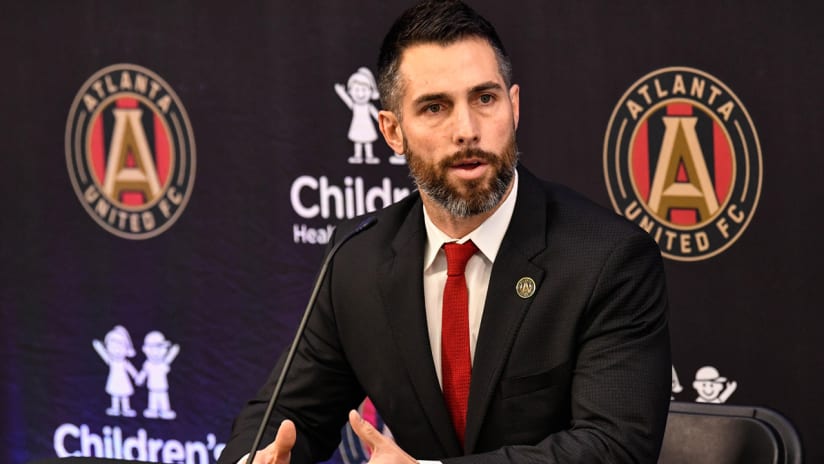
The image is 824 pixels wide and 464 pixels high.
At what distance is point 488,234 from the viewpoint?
253cm

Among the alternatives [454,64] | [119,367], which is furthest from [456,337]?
[119,367]

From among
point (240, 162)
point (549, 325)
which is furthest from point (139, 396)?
point (549, 325)

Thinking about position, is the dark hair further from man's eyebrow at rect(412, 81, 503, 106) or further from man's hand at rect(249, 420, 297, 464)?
man's hand at rect(249, 420, 297, 464)

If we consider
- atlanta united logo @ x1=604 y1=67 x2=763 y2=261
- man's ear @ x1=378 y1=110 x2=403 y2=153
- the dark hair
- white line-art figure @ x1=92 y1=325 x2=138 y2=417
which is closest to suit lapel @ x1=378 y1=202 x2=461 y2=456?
man's ear @ x1=378 y1=110 x2=403 y2=153

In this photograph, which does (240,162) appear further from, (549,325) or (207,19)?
(549,325)

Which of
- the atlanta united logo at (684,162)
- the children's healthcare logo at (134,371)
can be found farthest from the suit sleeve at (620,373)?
the children's healthcare logo at (134,371)

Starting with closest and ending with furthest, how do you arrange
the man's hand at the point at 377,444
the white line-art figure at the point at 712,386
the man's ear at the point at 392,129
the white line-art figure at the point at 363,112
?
the man's hand at the point at 377,444, the man's ear at the point at 392,129, the white line-art figure at the point at 712,386, the white line-art figure at the point at 363,112

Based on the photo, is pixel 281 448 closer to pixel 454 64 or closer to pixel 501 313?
pixel 501 313

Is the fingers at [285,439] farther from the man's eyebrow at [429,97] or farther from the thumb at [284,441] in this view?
the man's eyebrow at [429,97]

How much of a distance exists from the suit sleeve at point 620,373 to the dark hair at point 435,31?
1.59ft

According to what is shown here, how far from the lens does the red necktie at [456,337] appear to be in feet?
8.12

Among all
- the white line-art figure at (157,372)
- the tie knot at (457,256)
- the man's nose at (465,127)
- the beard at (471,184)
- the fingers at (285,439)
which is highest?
the man's nose at (465,127)

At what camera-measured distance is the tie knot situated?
2.51 metres

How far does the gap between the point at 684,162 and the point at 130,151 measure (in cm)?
205
